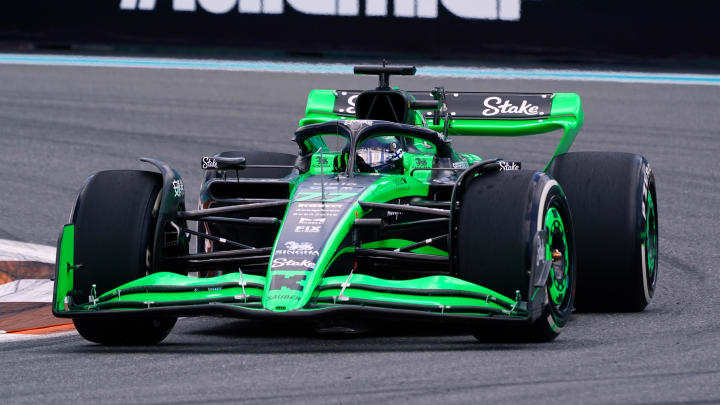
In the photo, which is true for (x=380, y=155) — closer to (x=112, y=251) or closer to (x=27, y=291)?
(x=112, y=251)

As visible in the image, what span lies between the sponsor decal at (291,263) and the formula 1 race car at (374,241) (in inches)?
0.4

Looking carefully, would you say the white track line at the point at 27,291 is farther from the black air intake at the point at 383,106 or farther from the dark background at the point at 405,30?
the dark background at the point at 405,30

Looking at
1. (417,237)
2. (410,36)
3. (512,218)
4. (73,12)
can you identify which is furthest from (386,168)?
(73,12)

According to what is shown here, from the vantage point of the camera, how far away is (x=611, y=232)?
26.7 ft

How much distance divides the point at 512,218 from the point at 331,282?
937 millimetres

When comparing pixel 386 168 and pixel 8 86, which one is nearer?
pixel 386 168

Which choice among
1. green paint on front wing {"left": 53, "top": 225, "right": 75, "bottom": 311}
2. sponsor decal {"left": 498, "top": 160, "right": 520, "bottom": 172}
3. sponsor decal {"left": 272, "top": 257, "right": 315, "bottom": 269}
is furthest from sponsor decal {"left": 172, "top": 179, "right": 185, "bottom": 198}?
sponsor decal {"left": 498, "top": 160, "right": 520, "bottom": 172}

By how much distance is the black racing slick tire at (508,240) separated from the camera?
6801mm

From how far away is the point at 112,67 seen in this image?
22.4 metres

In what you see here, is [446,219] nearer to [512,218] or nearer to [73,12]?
[512,218]

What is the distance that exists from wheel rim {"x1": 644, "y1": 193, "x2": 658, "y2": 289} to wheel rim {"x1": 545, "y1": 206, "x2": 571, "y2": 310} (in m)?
1.10

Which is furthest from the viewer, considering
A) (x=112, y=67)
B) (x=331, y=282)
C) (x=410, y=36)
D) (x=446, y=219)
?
(x=112, y=67)

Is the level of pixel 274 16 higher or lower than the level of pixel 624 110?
higher

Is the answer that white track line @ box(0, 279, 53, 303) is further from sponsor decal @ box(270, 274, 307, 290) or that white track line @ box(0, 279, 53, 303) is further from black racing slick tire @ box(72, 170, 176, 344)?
sponsor decal @ box(270, 274, 307, 290)
